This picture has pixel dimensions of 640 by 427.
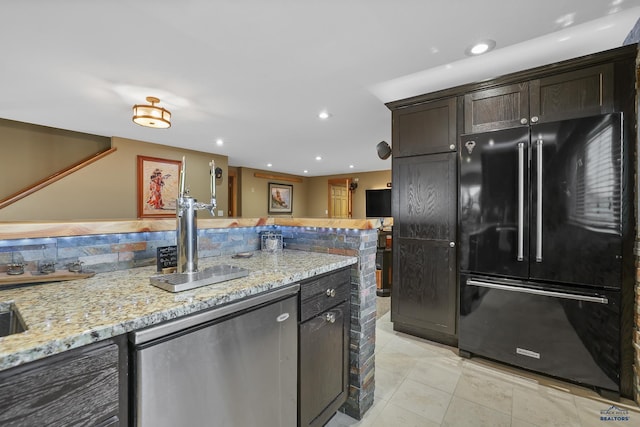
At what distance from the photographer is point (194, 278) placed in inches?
42.4

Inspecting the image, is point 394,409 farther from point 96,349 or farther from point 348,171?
point 348,171

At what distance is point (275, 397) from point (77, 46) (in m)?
2.65

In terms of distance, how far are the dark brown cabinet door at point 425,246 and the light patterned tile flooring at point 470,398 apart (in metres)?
0.37

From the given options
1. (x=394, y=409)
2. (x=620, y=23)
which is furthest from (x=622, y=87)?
(x=394, y=409)

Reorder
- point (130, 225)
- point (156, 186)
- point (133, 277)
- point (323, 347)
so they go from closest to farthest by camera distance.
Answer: point (133, 277) → point (130, 225) → point (323, 347) → point (156, 186)

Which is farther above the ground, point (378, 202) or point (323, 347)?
point (378, 202)

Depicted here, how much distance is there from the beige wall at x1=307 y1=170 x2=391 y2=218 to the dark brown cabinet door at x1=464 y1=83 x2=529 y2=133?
5166 millimetres

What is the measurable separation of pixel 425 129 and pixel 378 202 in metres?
5.46

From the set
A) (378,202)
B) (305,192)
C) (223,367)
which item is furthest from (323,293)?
(305,192)

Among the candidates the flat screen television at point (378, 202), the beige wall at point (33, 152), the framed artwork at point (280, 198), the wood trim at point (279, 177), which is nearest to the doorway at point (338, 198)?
the flat screen television at point (378, 202)

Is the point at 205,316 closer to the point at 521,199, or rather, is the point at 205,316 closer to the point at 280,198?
the point at 521,199

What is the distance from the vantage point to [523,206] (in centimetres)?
207

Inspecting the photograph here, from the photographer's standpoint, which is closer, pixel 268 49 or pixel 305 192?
pixel 268 49

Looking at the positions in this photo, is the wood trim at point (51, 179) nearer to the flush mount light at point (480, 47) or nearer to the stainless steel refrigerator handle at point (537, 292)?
the flush mount light at point (480, 47)
